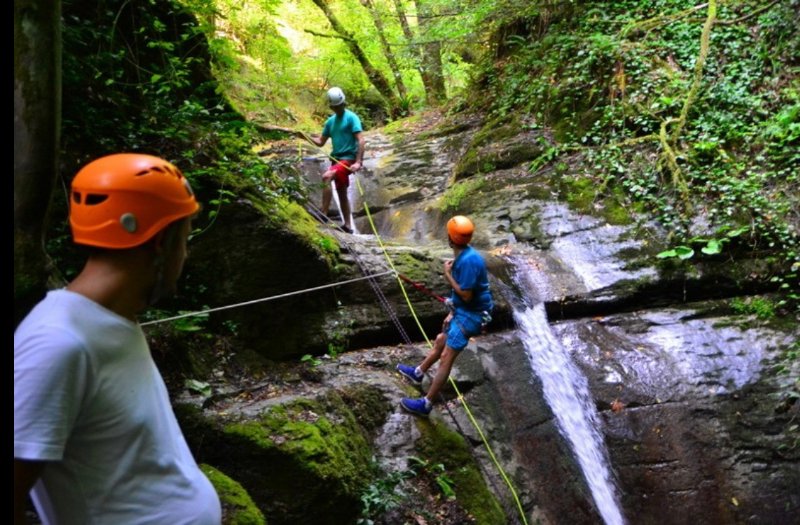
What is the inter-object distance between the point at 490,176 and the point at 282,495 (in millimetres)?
7606

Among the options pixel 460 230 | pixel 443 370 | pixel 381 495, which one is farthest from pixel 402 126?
pixel 381 495

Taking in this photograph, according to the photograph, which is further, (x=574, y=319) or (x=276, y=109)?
(x=276, y=109)

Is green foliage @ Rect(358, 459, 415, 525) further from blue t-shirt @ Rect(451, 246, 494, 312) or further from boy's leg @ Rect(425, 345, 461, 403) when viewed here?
blue t-shirt @ Rect(451, 246, 494, 312)

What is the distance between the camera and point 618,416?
20.2ft

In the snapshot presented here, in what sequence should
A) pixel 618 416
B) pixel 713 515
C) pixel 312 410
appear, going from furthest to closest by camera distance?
pixel 618 416
pixel 713 515
pixel 312 410

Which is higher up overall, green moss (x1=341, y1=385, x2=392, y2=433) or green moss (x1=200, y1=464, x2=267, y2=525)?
green moss (x1=200, y1=464, x2=267, y2=525)

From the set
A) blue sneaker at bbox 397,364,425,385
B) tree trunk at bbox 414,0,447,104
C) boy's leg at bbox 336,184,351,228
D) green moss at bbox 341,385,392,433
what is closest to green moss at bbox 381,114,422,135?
tree trunk at bbox 414,0,447,104

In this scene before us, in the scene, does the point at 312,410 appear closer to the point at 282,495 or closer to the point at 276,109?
the point at 282,495

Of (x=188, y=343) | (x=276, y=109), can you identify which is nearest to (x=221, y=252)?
(x=188, y=343)

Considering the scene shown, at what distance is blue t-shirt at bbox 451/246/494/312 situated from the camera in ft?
16.1

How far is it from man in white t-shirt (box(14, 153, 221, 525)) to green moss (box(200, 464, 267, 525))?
1.76 m

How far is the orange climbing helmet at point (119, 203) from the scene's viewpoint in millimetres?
1415

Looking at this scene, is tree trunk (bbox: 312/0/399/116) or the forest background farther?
tree trunk (bbox: 312/0/399/116)

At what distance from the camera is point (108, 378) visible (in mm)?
1344
